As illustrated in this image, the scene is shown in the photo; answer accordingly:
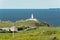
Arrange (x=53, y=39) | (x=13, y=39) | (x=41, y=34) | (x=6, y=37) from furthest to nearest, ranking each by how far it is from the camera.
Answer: (x=41, y=34), (x=6, y=37), (x=13, y=39), (x=53, y=39)

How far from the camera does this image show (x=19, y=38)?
42.9 meters

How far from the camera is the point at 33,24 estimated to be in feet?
224

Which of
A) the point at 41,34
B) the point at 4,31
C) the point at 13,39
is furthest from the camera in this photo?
the point at 4,31

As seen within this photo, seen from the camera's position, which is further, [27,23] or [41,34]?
[27,23]

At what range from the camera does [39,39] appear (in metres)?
41.4

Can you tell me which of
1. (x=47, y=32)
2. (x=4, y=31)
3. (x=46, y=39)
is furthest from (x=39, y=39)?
(x=4, y=31)

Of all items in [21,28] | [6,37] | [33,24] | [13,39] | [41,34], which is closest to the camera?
[13,39]

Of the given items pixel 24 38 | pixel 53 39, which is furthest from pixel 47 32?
pixel 53 39

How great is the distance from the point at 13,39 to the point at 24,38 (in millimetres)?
2382

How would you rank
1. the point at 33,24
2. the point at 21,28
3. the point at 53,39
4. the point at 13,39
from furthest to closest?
the point at 33,24, the point at 21,28, the point at 13,39, the point at 53,39

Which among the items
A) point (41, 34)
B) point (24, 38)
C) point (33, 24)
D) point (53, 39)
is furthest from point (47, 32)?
point (33, 24)

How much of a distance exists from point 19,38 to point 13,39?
6.90 ft

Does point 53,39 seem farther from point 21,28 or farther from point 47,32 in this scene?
point 21,28

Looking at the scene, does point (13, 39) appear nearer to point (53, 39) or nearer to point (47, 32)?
point (53, 39)
